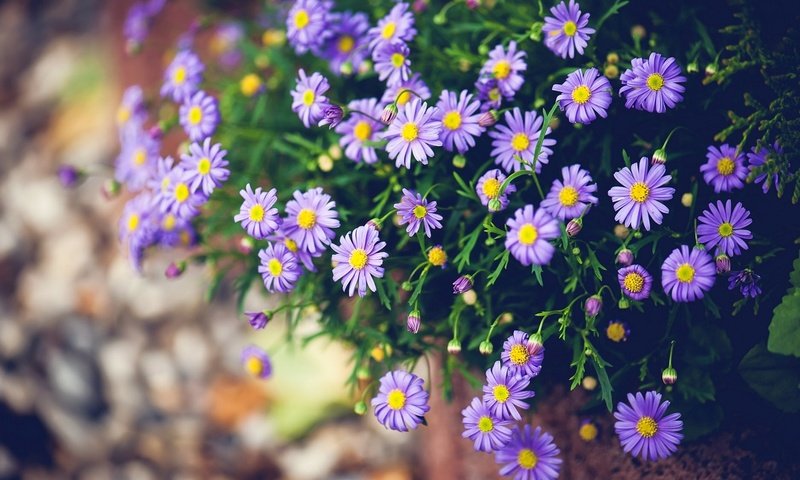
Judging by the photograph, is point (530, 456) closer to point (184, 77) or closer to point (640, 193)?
point (640, 193)

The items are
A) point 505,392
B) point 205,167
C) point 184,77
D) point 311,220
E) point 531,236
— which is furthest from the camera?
point 184,77

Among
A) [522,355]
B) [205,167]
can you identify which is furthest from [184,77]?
[522,355]

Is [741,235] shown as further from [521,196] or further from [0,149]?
[0,149]

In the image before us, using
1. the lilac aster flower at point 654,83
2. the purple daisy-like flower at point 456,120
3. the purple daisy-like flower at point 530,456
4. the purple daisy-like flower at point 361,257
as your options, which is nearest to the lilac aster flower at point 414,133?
the purple daisy-like flower at point 456,120

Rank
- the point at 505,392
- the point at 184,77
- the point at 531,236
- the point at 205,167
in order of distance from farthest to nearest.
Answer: the point at 184,77 < the point at 205,167 < the point at 505,392 < the point at 531,236

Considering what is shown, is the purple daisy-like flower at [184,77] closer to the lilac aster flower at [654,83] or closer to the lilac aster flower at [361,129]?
the lilac aster flower at [361,129]

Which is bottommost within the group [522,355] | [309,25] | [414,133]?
[522,355]

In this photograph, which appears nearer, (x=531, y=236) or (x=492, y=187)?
(x=531, y=236)
